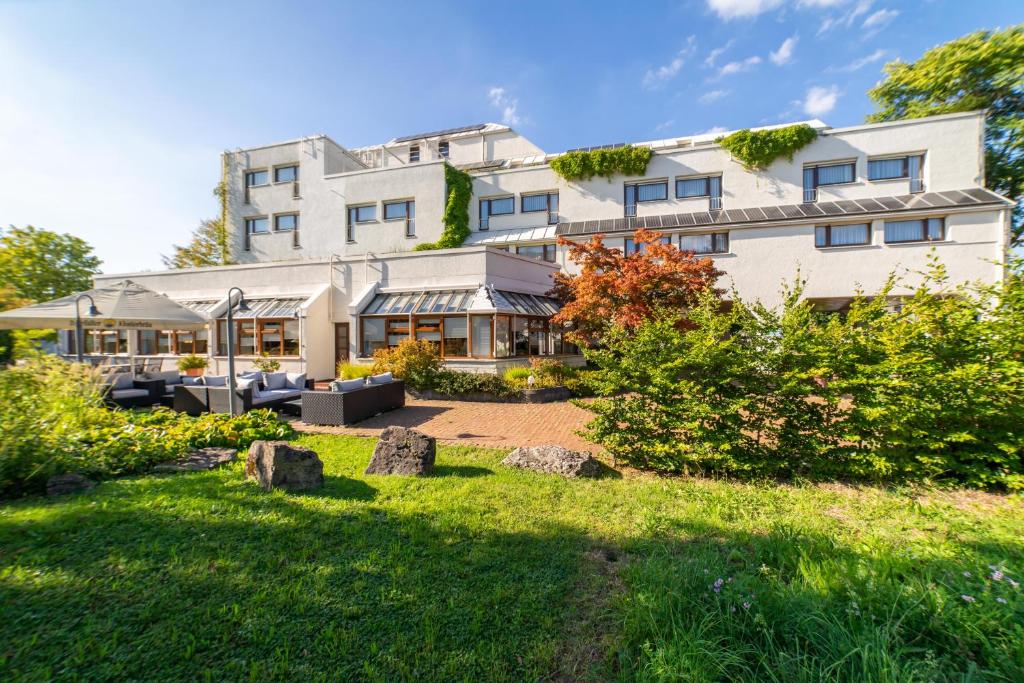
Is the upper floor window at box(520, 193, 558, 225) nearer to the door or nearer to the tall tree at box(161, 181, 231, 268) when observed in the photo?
the door

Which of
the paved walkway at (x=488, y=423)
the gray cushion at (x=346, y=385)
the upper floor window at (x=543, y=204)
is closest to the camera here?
the paved walkway at (x=488, y=423)

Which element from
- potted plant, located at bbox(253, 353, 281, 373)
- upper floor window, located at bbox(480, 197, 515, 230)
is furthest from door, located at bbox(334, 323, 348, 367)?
upper floor window, located at bbox(480, 197, 515, 230)

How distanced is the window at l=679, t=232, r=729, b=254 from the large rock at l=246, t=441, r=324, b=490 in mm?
20364

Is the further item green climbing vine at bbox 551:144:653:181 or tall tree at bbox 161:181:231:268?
tall tree at bbox 161:181:231:268

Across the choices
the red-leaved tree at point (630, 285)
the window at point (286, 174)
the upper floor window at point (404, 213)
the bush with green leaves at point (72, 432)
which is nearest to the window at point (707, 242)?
the red-leaved tree at point (630, 285)

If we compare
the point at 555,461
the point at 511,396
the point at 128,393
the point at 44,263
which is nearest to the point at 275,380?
the point at 128,393

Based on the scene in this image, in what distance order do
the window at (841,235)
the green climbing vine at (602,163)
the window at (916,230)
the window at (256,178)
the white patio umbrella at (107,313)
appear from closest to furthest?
the white patio umbrella at (107,313) → the window at (916,230) → the window at (841,235) → the green climbing vine at (602,163) → the window at (256,178)

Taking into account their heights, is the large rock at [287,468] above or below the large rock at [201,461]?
above

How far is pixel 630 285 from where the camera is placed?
13.6 metres

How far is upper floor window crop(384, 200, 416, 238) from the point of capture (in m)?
24.5

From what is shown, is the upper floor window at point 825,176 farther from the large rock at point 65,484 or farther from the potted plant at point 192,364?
the potted plant at point 192,364

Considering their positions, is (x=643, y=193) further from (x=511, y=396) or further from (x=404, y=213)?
(x=511, y=396)

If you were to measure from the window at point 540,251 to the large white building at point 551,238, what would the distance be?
8 centimetres

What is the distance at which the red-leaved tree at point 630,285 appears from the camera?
45.2 ft
